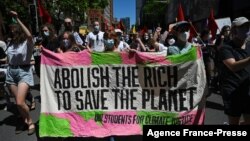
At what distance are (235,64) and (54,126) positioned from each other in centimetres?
253

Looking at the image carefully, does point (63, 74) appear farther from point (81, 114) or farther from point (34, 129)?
point (34, 129)

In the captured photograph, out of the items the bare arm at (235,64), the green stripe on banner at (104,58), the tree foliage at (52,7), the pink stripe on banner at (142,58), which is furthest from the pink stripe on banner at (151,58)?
the tree foliage at (52,7)

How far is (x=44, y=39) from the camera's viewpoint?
31.7ft

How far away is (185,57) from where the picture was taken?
5527mm

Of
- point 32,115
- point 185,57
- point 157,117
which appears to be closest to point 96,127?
point 157,117

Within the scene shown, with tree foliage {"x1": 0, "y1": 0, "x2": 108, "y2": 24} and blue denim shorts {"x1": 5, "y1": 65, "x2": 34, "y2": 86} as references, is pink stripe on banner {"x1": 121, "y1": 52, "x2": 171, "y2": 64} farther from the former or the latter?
tree foliage {"x1": 0, "y1": 0, "x2": 108, "y2": 24}

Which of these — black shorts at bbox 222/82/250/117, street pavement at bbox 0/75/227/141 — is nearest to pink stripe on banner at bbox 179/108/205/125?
black shorts at bbox 222/82/250/117

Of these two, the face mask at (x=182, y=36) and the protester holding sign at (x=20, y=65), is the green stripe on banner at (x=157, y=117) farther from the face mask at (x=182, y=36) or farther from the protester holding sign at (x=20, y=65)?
the protester holding sign at (x=20, y=65)

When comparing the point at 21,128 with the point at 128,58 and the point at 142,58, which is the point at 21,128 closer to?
the point at 128,58

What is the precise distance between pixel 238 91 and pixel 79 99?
2.09 meters

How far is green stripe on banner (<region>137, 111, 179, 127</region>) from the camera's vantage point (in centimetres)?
557

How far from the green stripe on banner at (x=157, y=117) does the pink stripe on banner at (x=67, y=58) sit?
1.00m

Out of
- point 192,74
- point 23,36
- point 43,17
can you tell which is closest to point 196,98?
point 192,74

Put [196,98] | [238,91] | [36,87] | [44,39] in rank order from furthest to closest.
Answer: [36,87] < [44,39] < [196,98] < [238,91]
